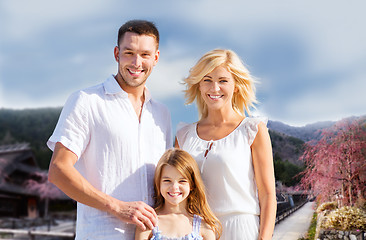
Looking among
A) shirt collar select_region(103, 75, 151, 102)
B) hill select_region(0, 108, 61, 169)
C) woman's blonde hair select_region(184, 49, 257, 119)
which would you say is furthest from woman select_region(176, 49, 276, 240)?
hill select_region(0, 108, 61, 169)

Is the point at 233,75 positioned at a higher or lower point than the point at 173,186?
higher

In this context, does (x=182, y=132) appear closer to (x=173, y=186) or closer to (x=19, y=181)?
(x=173, y=186)

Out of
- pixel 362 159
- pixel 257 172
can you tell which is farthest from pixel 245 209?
pixel 362 159

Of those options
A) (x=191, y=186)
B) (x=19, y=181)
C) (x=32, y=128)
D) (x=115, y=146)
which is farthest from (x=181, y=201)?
(x=32, y=128)

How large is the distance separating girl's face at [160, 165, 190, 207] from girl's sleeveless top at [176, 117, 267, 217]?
0.49 feet

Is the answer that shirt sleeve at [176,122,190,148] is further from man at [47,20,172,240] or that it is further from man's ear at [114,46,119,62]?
man's ear at [114,46,119,62]

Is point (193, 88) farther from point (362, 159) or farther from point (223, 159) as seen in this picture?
point (362, 159)

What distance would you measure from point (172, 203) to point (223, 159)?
0.95 feet

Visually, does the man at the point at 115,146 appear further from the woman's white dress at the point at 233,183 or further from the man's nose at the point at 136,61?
the woman's white dress at the point at 233,183

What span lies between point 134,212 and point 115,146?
27 centimetres

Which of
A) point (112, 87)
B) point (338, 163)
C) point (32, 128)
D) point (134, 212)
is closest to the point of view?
point (134, 212)

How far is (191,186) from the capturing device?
1.58 metres

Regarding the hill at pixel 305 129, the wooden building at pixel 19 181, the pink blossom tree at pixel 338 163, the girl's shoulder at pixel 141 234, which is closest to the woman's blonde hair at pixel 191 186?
the girl's shoulder at pixel 141 234

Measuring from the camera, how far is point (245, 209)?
165cm
